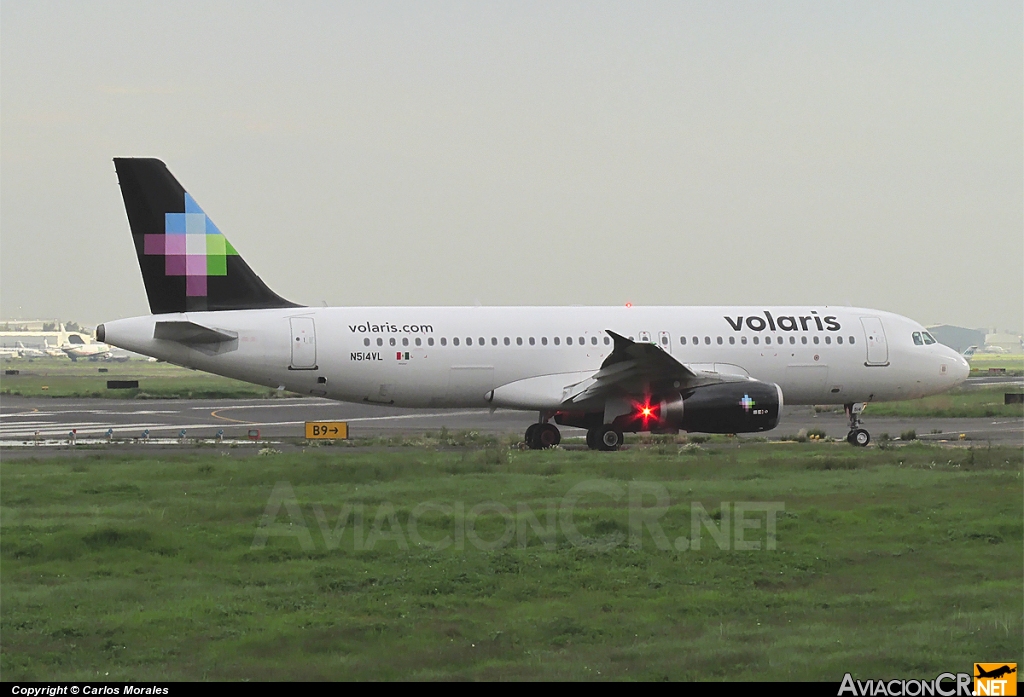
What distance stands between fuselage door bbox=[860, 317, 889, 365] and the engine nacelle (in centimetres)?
520

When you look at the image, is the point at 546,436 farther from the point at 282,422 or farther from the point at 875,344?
the point at 282,422

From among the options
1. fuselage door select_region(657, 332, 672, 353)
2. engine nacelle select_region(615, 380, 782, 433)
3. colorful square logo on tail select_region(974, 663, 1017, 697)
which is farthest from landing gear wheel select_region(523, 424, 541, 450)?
colorful square logo on tail select_region(974, 663, 1017, 697)

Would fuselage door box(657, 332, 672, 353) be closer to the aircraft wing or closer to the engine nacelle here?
the aircraft wing

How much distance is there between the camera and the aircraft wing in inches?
1051

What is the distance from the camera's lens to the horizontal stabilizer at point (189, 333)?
85.1 feet

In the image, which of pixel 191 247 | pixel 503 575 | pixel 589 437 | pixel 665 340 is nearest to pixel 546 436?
pixel 589 437

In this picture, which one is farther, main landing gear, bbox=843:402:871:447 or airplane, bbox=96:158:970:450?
main landing gear, bbox=843:402:871:447

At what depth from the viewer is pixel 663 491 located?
61.3 feet

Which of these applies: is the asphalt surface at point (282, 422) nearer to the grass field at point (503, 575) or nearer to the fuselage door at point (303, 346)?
the fuselage door at point (303, 346)

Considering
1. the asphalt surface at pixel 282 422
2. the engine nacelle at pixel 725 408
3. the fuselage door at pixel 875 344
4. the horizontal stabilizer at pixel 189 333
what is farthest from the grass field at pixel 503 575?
the asphalt surface at pixel 282 422

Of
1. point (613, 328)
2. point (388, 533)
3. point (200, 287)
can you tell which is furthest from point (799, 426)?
point (388, 533)

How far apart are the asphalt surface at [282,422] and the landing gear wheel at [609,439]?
24.1 feet

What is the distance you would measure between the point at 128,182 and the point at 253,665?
19.5 m
